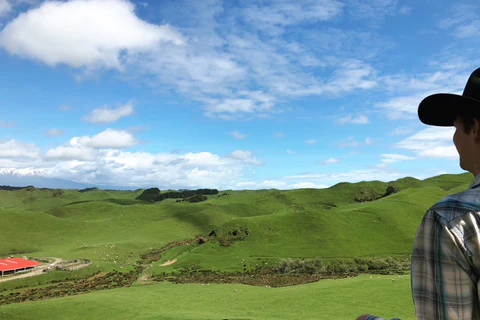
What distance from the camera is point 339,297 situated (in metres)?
25.0

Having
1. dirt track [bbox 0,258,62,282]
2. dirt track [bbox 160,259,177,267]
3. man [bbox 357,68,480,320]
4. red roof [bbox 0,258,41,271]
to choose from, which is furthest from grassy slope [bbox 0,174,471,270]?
man [bbox 357,68,480,320]

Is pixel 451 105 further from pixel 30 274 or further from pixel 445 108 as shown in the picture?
pixel 30 274

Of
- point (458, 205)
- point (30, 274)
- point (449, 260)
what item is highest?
point (458, 205)

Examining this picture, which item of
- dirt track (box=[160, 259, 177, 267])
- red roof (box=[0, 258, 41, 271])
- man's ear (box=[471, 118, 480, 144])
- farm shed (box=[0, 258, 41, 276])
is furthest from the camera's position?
dirt track (box=[160, 259, 177, 267])

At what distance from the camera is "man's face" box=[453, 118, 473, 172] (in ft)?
7.35

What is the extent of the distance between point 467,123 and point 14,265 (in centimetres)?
5872

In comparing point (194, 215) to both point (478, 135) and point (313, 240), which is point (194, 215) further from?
point (478, 135)

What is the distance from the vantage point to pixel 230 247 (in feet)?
194

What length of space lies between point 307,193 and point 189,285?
104888mm

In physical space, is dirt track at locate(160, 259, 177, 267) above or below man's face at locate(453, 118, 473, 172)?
below

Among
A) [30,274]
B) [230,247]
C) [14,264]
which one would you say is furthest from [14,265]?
[230,247]

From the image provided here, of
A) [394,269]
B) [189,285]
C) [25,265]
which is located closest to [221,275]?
[189,285]

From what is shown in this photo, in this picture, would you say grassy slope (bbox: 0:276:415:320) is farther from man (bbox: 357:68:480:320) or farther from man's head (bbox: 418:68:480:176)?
man's head (bbox: 418:68:480:176)

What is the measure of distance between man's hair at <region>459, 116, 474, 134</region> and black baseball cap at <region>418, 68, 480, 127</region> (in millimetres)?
24
